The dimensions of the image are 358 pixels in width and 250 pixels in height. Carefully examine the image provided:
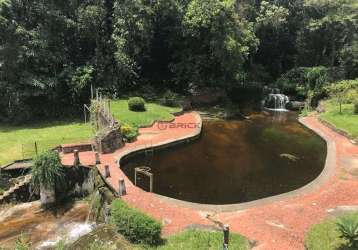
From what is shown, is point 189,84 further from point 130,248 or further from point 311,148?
point 130,248

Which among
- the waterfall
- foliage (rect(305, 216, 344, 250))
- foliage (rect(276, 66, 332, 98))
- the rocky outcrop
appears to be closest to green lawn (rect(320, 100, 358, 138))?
foliage (rect(276, 66, 332, 98))

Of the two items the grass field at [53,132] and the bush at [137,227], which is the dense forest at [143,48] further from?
the bush at [137,227]

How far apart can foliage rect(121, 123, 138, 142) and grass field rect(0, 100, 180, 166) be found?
79.4 inches

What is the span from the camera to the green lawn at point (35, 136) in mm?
21094

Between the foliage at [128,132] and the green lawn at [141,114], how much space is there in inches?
77.1

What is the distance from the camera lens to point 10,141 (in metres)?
23.7

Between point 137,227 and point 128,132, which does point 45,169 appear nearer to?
point 137,227

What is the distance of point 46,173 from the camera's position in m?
16.3

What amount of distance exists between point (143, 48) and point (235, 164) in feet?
64.1


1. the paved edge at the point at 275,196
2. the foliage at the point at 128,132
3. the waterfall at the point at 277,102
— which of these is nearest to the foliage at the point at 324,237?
the paved edge at the point at 275,196

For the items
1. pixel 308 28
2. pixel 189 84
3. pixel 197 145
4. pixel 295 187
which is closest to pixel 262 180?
pixel 295 187

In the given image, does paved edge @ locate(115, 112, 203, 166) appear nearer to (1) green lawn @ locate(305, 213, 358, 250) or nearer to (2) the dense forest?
(2) the dense forest

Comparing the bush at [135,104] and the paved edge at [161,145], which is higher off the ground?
the bush at [135,104]

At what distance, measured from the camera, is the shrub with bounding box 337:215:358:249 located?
11.0m
